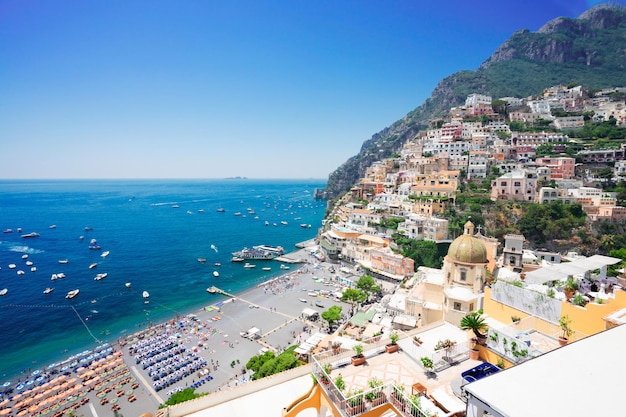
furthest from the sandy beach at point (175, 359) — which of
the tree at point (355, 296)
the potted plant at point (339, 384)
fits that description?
the potted plant at point (339, 384)

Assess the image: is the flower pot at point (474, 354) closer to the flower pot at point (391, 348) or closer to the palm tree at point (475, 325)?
the palm tree at point (475, 325)

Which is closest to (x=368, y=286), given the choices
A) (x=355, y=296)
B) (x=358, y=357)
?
(x=355, y=296)

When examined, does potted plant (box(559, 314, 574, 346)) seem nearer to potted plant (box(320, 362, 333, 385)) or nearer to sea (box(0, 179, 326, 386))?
potted plant (box(320, 362, 333, 385))

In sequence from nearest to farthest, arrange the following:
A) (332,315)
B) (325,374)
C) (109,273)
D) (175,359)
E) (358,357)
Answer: (325,374)
(358,357)
(175,359)
(332,315)
(109,273)

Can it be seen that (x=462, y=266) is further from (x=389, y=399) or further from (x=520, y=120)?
(x=520, y=120)

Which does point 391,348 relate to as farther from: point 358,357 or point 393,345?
point 358,357
